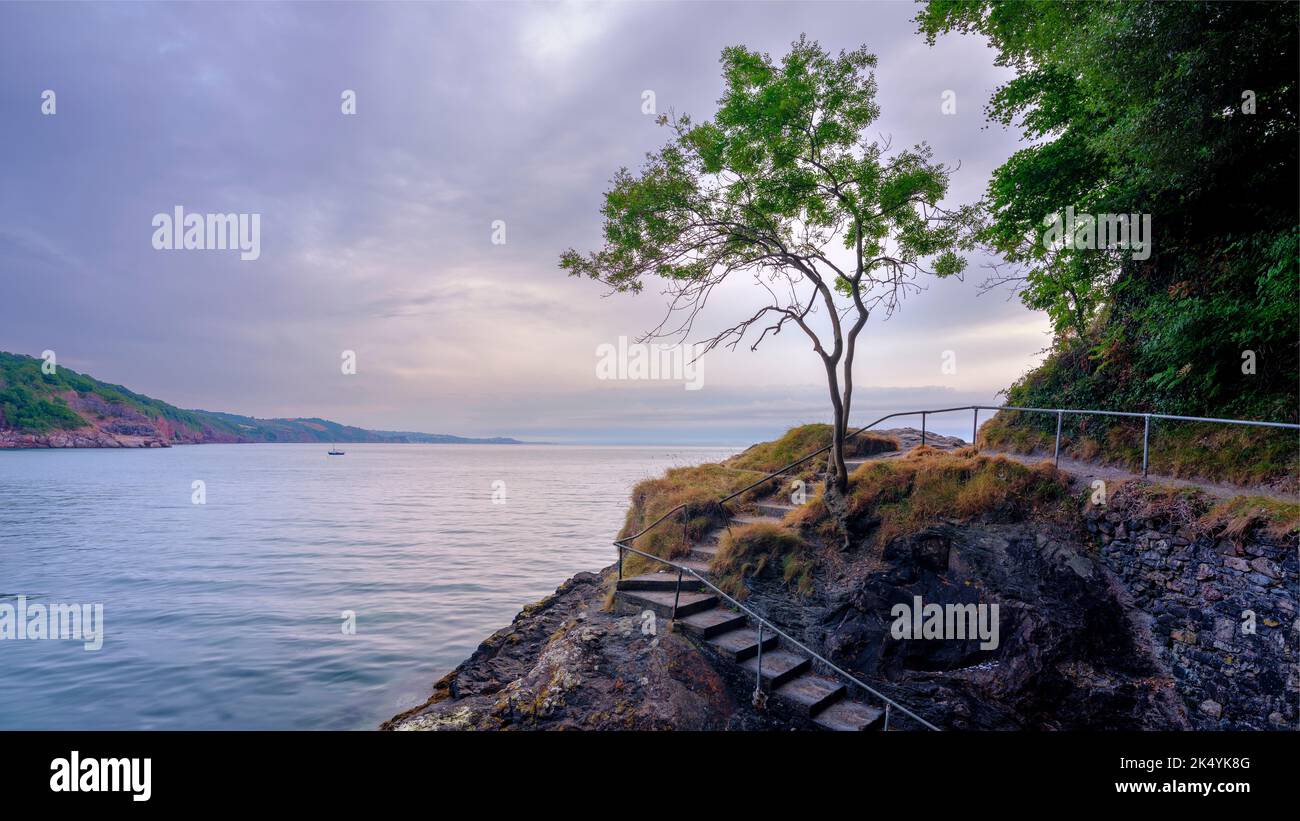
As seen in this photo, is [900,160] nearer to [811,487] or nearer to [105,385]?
[811,487]

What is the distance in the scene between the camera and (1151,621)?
7273 millimetres

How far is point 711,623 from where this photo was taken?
901cm


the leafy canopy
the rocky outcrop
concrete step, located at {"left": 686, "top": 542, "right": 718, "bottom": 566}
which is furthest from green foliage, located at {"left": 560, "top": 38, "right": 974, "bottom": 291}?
the rocky outcrop

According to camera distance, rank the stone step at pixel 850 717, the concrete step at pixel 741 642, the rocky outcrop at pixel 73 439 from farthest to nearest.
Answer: the rocky outcrop at pixel 73 439 → the concrete step at pixel 741 642 → the stone step at pixel 850 717

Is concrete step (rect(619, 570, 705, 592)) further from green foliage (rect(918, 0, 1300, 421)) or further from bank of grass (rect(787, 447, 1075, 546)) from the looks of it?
green foliage (rect(918, 0, 1300, 421))

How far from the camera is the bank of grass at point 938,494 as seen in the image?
9.09 m

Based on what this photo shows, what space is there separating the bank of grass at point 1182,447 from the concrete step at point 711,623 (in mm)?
7682

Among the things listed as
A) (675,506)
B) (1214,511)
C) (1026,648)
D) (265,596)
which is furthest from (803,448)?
(265,596)

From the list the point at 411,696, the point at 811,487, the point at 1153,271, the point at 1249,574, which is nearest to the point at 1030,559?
the point at 1249,574

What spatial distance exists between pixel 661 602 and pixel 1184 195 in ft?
41.7

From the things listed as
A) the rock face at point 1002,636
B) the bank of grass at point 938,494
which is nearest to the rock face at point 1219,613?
the rock face at point 1002,636

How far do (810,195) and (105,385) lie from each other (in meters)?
181

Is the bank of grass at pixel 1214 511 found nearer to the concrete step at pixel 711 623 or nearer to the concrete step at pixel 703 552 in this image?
the concrete step at pixel 711 623

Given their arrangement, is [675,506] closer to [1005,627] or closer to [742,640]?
[742,640]
